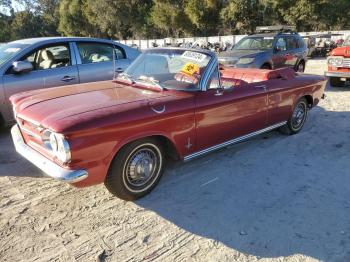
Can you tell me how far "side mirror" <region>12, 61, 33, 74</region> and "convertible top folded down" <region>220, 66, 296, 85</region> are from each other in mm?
3205

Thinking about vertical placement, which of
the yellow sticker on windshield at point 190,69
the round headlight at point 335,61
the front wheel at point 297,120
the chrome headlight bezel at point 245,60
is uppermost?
the yellow sticker on windshield at point 190,69

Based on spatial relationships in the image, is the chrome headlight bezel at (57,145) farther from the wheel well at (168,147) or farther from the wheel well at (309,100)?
the wheel well at (309,100)

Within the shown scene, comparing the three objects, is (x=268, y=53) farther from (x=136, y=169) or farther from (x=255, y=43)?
(x=136, y=169)

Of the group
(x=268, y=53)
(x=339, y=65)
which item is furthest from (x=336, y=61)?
(x=268, y=53)

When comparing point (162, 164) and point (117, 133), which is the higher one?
point (117, 133)

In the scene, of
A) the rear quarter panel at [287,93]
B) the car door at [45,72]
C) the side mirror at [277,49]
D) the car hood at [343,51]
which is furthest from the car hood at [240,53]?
the car door at [45,72]

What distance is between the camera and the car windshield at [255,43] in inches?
461

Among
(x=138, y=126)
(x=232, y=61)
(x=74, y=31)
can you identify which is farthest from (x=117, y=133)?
(x=74, y=31)

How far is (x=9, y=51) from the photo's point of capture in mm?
6328

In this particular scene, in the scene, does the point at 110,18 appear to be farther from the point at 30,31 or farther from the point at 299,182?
the point at 299,182

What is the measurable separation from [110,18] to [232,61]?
39.4 metres

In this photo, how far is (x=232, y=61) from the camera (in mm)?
10766

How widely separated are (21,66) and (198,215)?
12.8 feet

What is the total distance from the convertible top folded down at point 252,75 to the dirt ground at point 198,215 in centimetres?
130
